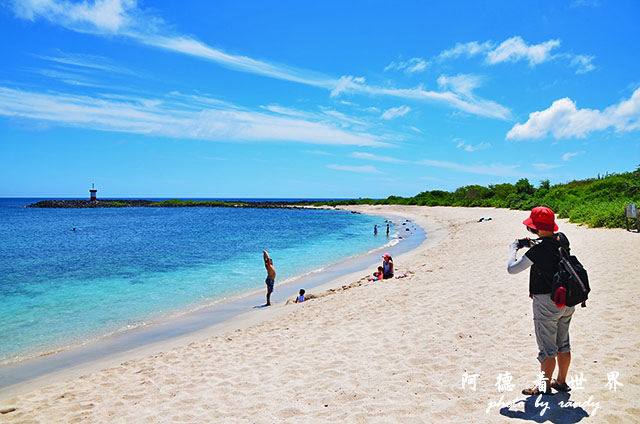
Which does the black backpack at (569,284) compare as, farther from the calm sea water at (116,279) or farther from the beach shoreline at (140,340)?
the calm sea water at (116,279)

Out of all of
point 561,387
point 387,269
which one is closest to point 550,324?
point 561,387

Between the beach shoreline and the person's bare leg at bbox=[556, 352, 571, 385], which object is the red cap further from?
the beach shoreline

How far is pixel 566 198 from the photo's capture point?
4000 cm

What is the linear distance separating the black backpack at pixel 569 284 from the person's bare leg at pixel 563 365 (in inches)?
31.6

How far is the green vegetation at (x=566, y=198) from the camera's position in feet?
68.3

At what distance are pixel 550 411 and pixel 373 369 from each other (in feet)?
7.46

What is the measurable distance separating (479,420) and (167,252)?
25.6m

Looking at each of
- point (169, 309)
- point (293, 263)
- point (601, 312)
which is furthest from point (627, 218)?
point (169, 309)

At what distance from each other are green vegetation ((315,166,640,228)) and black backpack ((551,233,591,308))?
18582mm

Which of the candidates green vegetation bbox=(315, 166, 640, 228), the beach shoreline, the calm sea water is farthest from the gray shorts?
green vegetation bbox=(315, 166, 640, 228)

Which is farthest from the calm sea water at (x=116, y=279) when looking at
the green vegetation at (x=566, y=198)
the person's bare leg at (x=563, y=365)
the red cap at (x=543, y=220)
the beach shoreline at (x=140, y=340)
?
the green vegetation at (x=566, y=198)

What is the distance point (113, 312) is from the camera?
39.1ft

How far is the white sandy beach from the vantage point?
165 inches

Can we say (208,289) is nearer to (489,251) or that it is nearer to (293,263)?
(293,263)
